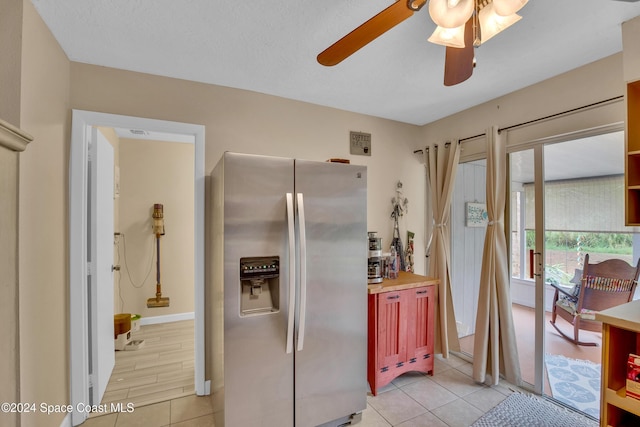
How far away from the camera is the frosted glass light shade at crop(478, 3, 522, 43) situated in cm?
115

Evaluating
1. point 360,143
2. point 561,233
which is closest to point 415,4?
point 360,143

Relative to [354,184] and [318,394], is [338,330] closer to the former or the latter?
[318,394]

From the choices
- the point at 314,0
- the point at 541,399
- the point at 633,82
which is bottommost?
the point at 541,399

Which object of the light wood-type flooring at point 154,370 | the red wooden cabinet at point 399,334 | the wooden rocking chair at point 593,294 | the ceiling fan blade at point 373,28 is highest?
the ceiling fan blade at point 373,28

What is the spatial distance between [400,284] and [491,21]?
71.4 inches

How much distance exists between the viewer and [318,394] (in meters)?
1.86

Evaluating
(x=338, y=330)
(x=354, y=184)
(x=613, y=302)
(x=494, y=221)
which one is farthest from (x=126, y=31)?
(x=613, y=302)

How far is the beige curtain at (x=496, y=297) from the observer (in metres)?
2.34

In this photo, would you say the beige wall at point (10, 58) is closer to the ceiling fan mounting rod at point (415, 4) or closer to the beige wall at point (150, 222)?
the ceiling fan mounting rod at point (415, 4)

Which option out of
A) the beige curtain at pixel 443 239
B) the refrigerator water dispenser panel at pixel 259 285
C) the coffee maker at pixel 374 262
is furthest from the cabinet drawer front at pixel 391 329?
the refrigerator water dispenser panel at pixel 259 285

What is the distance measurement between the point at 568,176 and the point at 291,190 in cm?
212

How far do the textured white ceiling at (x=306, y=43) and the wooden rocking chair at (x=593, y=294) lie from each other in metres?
1.44

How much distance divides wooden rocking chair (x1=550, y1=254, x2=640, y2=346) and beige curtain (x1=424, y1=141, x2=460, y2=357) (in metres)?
0.82

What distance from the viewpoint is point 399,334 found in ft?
7.79
